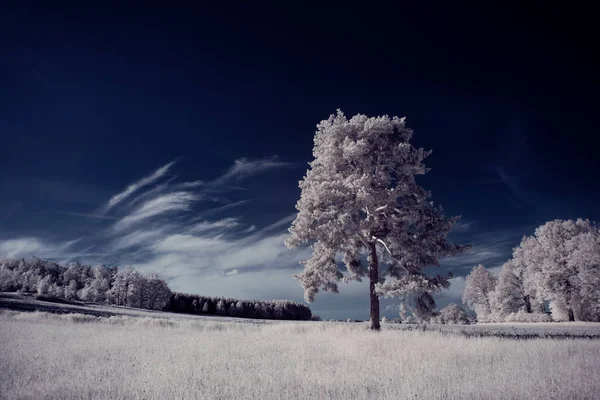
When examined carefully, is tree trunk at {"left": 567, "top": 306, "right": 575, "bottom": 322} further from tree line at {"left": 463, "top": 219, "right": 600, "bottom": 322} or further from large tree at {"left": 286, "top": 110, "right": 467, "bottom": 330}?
large tree at {"left": 286, "top": 110, "right": 467, "bottom": 330}

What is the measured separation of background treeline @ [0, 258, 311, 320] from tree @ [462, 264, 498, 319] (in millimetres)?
90766

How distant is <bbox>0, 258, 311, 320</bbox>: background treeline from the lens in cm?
10969

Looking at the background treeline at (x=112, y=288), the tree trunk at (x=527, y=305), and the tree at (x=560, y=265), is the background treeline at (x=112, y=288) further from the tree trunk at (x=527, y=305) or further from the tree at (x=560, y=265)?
the tree at (x=560, y=265)

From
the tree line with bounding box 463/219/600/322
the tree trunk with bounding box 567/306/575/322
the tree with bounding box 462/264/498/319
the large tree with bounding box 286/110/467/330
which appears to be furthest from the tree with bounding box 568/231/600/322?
the large tree with bounding box 286/110/467/330

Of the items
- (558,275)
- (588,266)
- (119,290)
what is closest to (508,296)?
(558,275)

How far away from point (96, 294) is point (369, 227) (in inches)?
4627

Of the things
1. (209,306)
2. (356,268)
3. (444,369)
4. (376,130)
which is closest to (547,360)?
(444,369)

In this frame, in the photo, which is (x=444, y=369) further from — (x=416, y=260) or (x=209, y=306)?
(x=209, y=306)

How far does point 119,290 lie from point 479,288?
4100 inches

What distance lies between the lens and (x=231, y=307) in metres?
136

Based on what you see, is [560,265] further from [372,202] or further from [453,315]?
[372,202]

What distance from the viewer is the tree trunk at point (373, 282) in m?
19.6

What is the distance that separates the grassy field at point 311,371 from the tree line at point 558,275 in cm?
3354

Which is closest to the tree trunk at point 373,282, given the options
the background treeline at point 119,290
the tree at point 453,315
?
the tree at point 453,315
